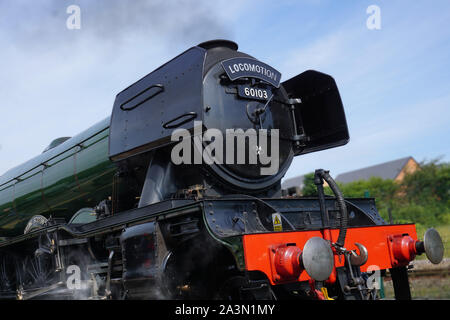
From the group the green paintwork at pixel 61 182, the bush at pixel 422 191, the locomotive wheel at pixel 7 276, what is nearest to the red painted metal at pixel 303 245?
the green paintwork at pixel 61 182

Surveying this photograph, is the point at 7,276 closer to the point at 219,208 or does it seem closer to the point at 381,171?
the point at 219,208

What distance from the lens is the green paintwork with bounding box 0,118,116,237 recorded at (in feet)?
19.1

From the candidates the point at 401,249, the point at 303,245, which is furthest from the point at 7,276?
the point at 401,249

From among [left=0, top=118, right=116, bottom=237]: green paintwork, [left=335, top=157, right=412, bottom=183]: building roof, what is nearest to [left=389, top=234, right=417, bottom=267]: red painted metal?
[left=0, top=118, right=116, bottom=237]: green paintwork

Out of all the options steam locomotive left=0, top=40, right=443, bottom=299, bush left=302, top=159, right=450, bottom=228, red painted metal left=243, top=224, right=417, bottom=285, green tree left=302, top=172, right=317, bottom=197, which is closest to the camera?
red painted metal left=243, top=224, right=417, bottom=285

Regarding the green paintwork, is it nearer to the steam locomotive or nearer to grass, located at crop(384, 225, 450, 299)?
the steam locomotive

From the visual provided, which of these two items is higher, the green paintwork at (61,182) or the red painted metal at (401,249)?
the green paintwork at (61,182)

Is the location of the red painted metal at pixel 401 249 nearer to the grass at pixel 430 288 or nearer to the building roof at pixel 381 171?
the grass at pixel 430 288

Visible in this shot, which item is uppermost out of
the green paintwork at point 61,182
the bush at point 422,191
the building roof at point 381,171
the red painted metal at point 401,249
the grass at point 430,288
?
the building roof at point 381,171

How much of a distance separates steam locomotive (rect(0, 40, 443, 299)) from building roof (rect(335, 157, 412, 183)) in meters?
48.4

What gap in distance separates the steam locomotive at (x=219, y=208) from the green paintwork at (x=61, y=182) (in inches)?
2.4

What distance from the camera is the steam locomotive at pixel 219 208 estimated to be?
11.1 ft

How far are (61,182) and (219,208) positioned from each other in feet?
13.0

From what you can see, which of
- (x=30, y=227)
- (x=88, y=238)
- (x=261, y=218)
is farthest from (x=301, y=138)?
(x=30, y=227)
